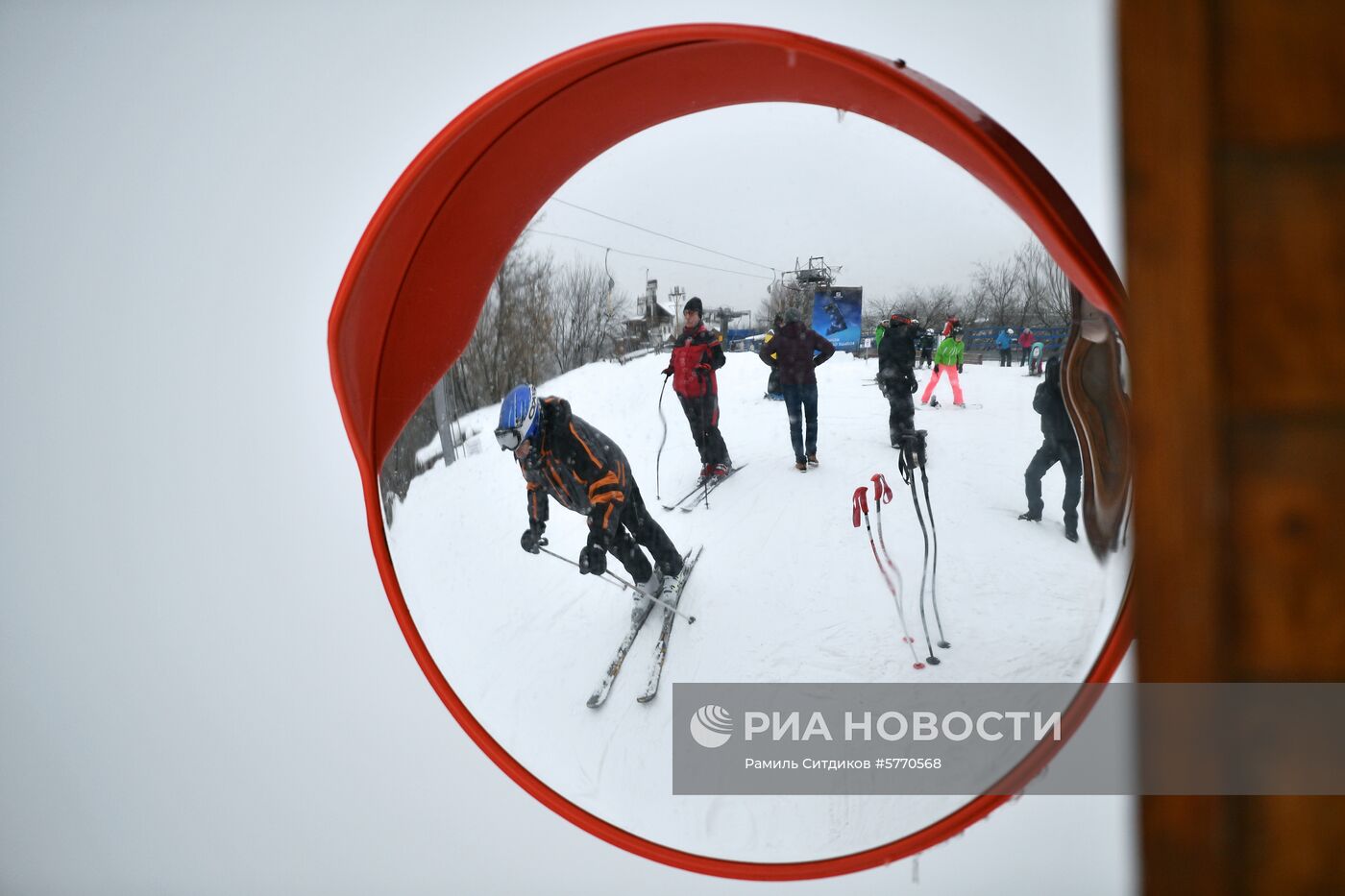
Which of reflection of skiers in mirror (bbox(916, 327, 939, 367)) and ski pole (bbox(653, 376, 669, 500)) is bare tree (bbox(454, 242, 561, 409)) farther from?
reflection of skiers in mirror (bbox(916, 327, 939, 367))

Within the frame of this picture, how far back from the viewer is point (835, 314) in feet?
3.02

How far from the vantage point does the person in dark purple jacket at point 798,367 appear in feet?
3.06

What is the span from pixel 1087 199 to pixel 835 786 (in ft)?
2.77

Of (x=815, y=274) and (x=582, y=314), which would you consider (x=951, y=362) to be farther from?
(x=582, y=314)

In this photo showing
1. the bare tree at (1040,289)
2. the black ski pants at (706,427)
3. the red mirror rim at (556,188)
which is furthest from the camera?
the black ski pants at (706,427)

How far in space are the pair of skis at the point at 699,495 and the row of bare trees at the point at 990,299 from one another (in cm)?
22

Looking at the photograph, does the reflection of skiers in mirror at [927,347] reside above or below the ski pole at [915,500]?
above

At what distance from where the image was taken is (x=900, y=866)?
1.17 metres

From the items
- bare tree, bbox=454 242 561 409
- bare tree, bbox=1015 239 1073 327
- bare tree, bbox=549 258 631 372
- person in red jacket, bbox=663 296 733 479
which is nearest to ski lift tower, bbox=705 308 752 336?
person in red jacket, bbox=663 296 733 479

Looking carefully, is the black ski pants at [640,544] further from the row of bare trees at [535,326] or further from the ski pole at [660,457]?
the row of bare trees at [535,326]

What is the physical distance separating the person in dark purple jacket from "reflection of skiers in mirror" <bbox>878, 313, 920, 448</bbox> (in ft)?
0.23

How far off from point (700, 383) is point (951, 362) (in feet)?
1.02

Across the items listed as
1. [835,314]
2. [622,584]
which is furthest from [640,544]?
[835,314]

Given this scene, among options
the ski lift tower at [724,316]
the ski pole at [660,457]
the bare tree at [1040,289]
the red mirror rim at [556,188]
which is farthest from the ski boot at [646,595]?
the bare tree at [1040,289]
